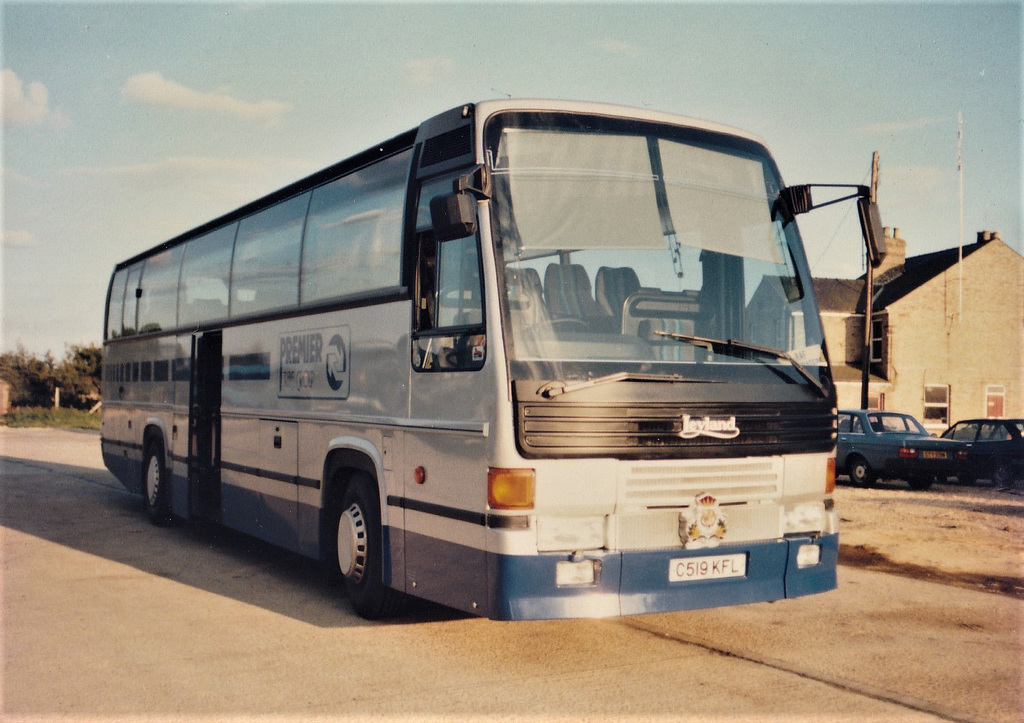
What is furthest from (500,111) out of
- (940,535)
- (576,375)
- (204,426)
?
(940,535)

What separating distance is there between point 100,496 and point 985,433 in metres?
18.0

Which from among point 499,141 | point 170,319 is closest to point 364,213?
point 499,141

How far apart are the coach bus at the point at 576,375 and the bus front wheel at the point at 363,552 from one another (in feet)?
0.07

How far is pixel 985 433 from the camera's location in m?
22.2

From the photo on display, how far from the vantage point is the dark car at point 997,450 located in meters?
21.6

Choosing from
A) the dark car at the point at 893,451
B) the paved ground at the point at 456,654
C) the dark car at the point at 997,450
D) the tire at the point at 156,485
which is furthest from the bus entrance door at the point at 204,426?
the dark car at the point at 997,450

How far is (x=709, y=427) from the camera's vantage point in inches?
242

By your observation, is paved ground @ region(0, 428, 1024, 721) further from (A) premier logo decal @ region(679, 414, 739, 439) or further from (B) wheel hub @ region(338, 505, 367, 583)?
(A) premier logo decal @ region(679, 414, 739, 439)

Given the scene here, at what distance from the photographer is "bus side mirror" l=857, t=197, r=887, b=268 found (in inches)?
266

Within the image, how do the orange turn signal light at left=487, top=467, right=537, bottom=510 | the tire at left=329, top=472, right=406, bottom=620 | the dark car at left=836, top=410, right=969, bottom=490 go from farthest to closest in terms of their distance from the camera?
the dark car at left=836, top=410, right=969, bottom=490
the tire at left=329, top=472, right=406, bottom=620
the orange turn signal light at left=487, top=467, right=537, bottom=510

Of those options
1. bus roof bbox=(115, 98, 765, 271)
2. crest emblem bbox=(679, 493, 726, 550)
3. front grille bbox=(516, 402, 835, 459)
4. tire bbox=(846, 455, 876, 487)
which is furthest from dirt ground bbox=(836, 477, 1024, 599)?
bus roof bbox=(115, 98, 765, 271)

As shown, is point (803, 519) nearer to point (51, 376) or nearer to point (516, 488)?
point (516, 488)

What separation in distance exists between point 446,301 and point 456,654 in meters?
2.26

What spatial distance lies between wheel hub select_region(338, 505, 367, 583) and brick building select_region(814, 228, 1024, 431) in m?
39.1
